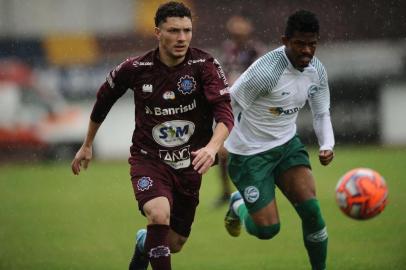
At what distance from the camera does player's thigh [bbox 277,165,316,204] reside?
6.27m

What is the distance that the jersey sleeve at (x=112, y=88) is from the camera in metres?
5.92

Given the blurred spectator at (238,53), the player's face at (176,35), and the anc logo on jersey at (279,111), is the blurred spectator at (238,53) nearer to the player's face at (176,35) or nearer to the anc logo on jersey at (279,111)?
the anc logo on jersey at (279,111)

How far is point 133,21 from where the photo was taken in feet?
59.8

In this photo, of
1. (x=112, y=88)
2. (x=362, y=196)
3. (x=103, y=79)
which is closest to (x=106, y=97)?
(x=112, y=88)

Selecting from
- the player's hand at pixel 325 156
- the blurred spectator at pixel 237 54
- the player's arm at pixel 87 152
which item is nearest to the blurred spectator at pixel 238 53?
the blurred spectator at pixel 237 54

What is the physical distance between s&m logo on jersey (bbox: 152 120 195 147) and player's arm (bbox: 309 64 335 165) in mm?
1073

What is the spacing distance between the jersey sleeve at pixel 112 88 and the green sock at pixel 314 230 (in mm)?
1530

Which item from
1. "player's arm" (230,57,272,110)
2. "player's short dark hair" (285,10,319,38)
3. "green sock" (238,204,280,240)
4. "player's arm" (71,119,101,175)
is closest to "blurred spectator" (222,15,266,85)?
"green sock" (238,204,280,240)

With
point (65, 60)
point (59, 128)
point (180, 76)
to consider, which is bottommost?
point (59, 128)

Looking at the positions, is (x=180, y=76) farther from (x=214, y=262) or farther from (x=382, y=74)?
(x=382, y=74)

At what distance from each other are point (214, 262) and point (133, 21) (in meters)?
11.4

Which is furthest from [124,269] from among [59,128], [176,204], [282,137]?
[59,128]

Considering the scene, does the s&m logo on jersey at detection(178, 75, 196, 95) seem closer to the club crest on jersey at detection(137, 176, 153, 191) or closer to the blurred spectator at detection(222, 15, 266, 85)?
the club crest on jersey at detection(137, 176, 153, 191)

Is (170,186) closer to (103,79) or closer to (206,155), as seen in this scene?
(206,155)
